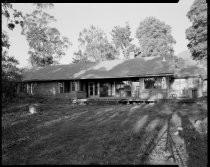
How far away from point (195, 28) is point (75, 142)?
99.9 feet

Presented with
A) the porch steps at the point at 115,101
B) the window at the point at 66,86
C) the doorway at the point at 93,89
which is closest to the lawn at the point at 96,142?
the porch steps at the point at 115,101

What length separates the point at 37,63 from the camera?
48969 mm

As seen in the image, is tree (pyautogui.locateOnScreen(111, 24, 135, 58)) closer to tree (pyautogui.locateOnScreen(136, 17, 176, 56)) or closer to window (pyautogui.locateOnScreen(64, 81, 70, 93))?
tree (pyautogui.locateOnScreen(136, 17, 176, 56))

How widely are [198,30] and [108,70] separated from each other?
15003mm

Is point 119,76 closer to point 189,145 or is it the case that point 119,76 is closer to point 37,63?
point 189,145

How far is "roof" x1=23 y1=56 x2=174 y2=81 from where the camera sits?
79.8 feet

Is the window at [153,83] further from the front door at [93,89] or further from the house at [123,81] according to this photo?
the front door at [93,89]

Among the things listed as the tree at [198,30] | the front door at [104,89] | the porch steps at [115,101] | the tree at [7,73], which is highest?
the tree at [198,30]

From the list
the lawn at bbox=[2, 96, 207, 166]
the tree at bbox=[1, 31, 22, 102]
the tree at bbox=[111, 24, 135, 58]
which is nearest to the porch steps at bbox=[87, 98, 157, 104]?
the lawn at bbox=[2, 96, 207, 166]

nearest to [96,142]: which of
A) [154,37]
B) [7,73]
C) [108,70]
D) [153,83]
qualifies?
[7,73]

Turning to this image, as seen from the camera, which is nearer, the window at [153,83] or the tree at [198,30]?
the window at [153,83]

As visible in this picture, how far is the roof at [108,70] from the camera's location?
957 inches

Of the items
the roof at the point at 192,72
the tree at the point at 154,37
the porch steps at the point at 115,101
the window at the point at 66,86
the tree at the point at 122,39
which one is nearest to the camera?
the porch steps at the point at 115,101

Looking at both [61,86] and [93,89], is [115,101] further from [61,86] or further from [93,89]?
[61,86]
